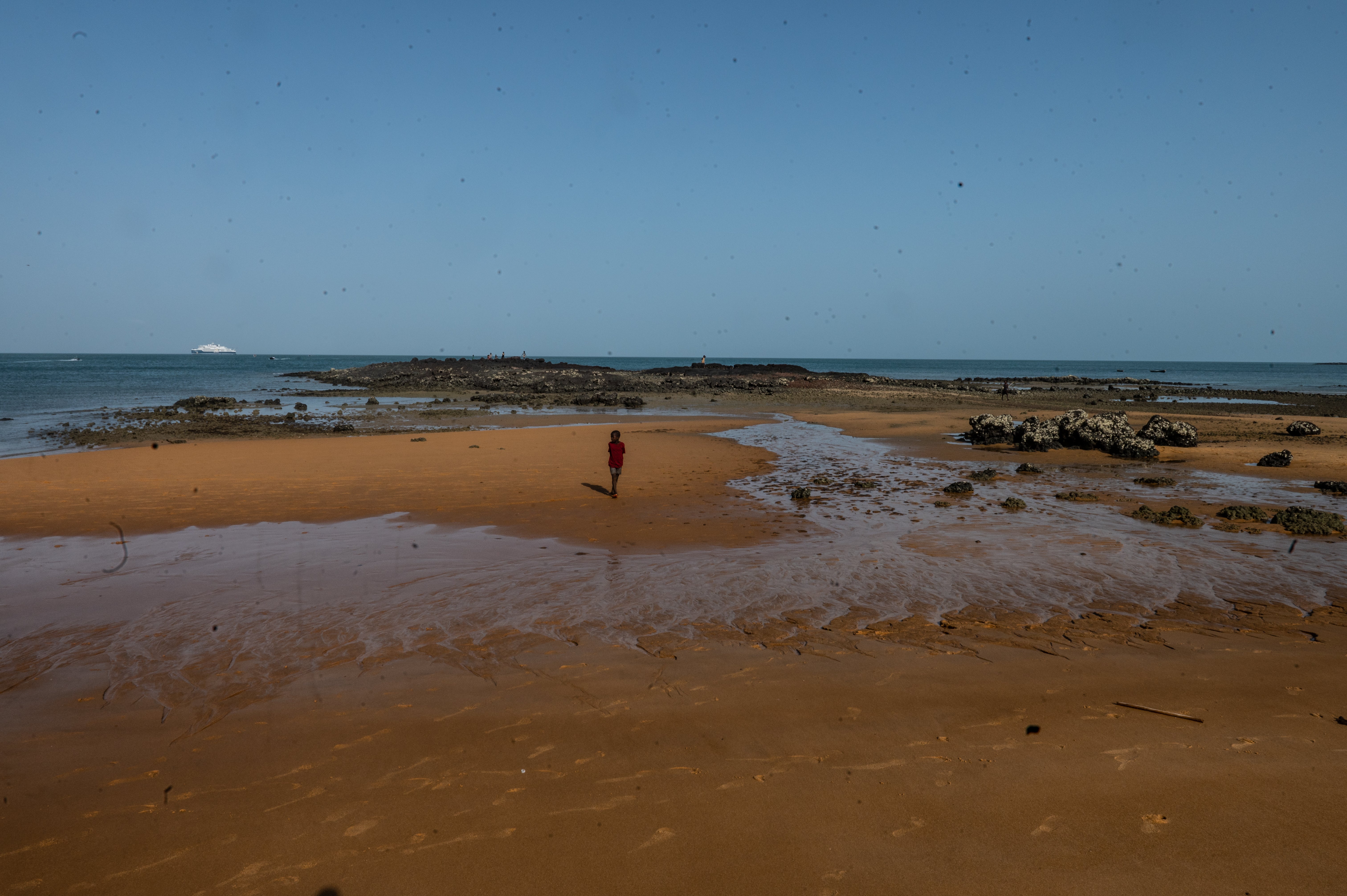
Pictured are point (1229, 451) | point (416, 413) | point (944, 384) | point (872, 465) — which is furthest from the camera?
point (944, 384)

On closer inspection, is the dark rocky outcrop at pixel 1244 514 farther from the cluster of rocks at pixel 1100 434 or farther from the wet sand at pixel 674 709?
the cluster of rocks at pixel 1100 434

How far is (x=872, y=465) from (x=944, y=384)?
161ft

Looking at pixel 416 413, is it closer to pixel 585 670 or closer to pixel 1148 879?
pixel 585 670

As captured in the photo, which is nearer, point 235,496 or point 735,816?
point 735,816

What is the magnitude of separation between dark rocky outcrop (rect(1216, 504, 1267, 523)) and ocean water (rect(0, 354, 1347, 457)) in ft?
92.8

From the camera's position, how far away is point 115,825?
12.3 ft

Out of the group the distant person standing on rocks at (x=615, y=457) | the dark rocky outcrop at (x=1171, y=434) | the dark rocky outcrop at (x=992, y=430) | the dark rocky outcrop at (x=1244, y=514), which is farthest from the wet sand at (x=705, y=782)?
the dark rocky outcrop at (x=1171, y=434)

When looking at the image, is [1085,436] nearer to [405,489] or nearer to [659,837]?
[405,489]

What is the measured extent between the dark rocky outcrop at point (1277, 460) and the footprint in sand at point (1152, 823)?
17.2m

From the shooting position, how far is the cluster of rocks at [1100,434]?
61.7 ft

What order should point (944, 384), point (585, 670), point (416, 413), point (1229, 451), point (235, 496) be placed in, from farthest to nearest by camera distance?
1. point (944, 384)
2. point (416, 413)
3. point (1229, 451)
4. point (235, 496)
5. point (585, 670)

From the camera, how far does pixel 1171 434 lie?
64.6ft

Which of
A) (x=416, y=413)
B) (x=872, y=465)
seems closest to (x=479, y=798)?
(x=872, y=465)

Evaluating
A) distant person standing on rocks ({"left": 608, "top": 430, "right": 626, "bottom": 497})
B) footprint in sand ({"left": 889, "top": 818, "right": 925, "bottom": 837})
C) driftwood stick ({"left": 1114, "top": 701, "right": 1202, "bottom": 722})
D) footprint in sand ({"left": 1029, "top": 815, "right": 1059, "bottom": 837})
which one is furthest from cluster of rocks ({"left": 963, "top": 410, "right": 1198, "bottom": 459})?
footprint in sand ({"left": 889, "top": 818, "right": 925, "bottom": 837})
